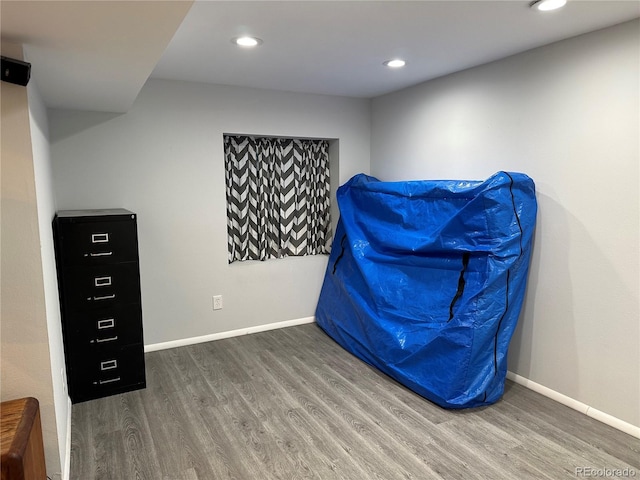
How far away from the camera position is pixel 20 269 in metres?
1.61

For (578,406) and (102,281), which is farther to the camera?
(102,281)

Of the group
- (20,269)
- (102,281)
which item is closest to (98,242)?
(102,281)

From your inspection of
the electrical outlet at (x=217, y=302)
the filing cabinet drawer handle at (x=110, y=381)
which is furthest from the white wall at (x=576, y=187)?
the filing cabinet drawer handle at (x=110, y=381)

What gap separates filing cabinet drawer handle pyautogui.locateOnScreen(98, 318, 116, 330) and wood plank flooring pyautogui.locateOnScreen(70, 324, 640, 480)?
18.4 inches

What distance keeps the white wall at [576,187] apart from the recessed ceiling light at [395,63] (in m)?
0.54

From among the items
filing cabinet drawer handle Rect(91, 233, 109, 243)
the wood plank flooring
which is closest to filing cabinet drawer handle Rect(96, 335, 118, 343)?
the wood plank flooring

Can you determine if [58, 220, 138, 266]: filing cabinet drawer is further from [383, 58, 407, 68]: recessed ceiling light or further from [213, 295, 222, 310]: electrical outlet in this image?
[383, 58, 407, 68]: recessed ceiling light

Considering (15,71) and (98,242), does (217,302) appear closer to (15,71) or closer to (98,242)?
(98,242)

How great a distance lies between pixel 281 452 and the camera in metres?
2.21

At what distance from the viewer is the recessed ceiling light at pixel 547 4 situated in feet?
6.40

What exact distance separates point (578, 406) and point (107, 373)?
9.76ft

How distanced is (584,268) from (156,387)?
111 inches

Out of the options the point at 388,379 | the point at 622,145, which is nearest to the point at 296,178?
the point at 388,379

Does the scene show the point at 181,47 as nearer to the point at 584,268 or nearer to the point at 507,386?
the point at 584,268
